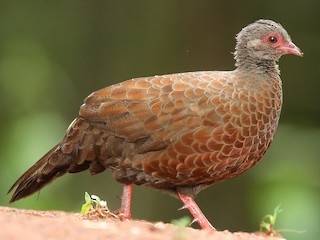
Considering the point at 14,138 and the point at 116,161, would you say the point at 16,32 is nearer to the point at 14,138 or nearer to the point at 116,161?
the point at 14,138

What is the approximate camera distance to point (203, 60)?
33.2 feet

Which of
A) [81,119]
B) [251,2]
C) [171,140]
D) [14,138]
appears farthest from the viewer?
[251,2]

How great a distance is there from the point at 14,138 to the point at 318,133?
366 cm

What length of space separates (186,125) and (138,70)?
4.52m

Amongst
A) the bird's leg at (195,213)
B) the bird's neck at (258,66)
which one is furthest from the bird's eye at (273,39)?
the bird's leg at (195,213)

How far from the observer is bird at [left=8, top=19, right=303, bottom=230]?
590 centimetres

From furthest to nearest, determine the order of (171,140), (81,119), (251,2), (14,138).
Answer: (251,2) → (14,138) → (81,119) → (171,140)

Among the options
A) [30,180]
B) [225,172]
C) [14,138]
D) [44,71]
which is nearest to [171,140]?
[225,172]

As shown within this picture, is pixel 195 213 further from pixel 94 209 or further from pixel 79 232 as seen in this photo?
pixel 79 232

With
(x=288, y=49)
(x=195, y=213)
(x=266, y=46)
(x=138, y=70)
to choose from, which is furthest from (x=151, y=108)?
(x=138, y=70)

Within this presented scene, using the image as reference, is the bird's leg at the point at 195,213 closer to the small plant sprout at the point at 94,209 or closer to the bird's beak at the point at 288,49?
the small plant sprout at the point at 94,209

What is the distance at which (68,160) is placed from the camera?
6566 millimetres

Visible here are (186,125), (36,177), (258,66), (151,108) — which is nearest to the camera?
(186,125)

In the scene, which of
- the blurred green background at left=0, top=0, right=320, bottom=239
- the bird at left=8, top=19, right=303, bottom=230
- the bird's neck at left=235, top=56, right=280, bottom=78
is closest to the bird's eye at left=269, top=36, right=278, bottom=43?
the bird at left=8, top=19, right=303, bottom=230
